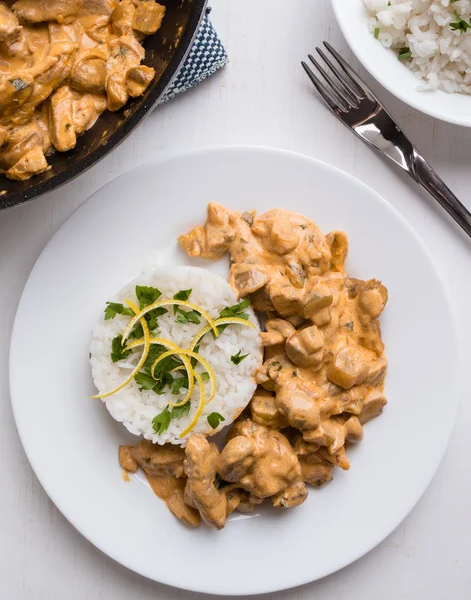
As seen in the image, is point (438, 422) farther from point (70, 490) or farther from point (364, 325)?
point (70, 490)

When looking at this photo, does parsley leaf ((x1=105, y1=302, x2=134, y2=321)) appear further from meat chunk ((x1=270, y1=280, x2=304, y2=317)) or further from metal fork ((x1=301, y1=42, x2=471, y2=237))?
metal fork ((x1=301, y1=42, x2=471, y2=237))

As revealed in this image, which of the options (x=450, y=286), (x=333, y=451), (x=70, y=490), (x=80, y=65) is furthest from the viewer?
(x=450, y=286)

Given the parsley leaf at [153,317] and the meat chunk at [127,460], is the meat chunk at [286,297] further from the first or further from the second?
the meat chunk at [127,460]

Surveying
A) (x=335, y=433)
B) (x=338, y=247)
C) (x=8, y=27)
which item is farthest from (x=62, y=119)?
(x=335, y=433)

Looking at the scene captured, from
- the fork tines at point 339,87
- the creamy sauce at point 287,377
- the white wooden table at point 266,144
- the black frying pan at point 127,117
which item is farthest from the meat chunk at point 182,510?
the fork tines at point 339,87

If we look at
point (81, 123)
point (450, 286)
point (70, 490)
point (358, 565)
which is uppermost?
point (81, 123)

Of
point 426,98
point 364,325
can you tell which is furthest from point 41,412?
point 426,98
